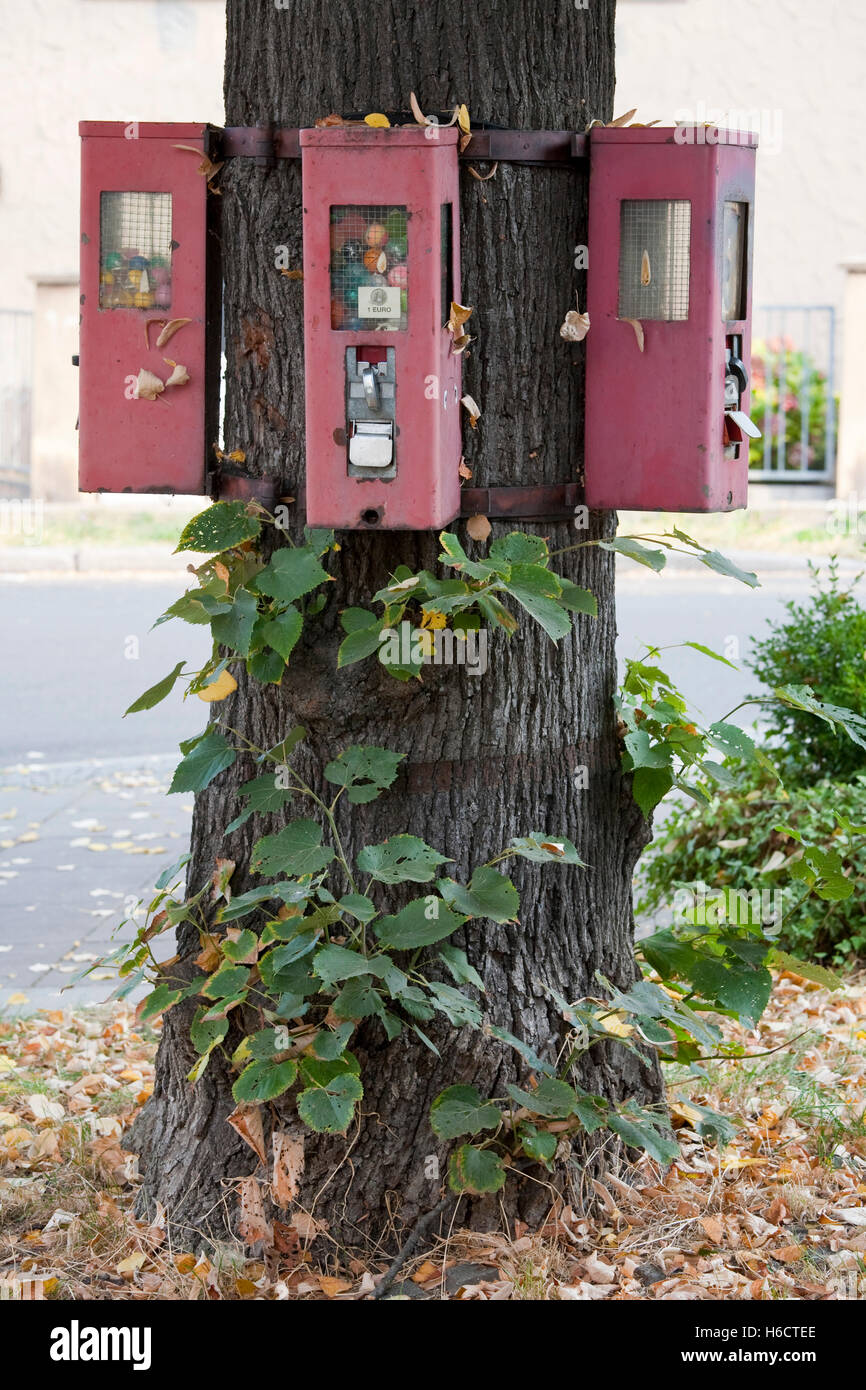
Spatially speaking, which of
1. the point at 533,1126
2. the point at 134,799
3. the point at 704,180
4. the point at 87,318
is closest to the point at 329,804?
the point at 533,1126

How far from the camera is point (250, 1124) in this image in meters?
2.70

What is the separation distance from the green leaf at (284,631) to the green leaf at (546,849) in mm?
523

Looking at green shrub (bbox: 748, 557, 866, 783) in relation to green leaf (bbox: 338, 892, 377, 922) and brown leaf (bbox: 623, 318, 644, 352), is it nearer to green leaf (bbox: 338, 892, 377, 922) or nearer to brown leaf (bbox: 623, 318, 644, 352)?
brown leaf (bbox: 623, 318, 644, 352)

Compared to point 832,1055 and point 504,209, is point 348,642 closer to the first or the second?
point 504,209

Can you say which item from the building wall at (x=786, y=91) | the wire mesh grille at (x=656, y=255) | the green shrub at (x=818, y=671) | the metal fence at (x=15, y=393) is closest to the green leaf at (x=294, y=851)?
the wire mesh grille at (x=656, y=255)

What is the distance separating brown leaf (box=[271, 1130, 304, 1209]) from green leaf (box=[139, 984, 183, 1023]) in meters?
0.31

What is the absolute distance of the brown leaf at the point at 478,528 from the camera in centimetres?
267

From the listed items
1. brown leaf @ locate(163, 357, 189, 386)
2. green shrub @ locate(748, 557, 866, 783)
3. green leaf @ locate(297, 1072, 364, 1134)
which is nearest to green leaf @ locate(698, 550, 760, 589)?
brown leaf @ locate(163, 357, 189, 386)

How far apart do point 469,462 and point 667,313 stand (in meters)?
0.43

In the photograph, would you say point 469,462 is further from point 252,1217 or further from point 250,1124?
point 252,1217

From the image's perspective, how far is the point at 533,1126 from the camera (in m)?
2.69

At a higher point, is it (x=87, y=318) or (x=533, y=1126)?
(x=87, y=318)

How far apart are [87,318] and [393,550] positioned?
2.20 ft

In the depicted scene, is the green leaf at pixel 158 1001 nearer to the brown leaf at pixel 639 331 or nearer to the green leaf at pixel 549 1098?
the green leaf at pixel 549 1098
